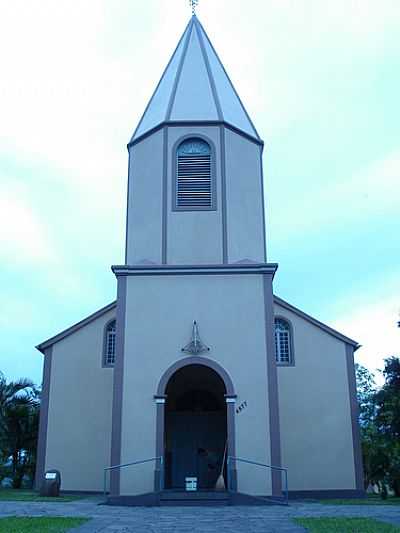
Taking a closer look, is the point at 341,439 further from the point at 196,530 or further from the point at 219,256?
the point at 196,530

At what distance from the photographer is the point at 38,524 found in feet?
37.1

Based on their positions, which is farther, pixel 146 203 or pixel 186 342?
pixel 146 203

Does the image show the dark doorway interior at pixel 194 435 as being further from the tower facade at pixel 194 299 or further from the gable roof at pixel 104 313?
the gable roof at pixel 104 313

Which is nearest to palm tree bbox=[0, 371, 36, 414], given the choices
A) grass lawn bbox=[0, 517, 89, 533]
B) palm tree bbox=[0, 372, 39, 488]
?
palm tree bbox=[0, 372, 39, 488]

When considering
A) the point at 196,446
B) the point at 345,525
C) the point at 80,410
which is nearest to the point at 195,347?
the point at 196,446

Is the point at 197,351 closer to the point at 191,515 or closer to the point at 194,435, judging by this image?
the point at 194,435

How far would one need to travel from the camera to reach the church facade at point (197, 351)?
17078 millimetres

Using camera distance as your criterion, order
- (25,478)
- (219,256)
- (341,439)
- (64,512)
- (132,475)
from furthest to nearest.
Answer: (25,478) < (341,439) < (219,256) < (132,475) < (64,512)

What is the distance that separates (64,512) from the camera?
1384cm

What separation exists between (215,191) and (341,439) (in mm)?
9021

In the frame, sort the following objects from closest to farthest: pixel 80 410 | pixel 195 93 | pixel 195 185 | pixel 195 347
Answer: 1. pixel 195 347
2. pixel 195 185
3. pixel 195 93
4. pixel 80 410

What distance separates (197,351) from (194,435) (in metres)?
4.01

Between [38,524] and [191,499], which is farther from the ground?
[191,499]

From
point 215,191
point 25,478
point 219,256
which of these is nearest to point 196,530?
point 219,256
